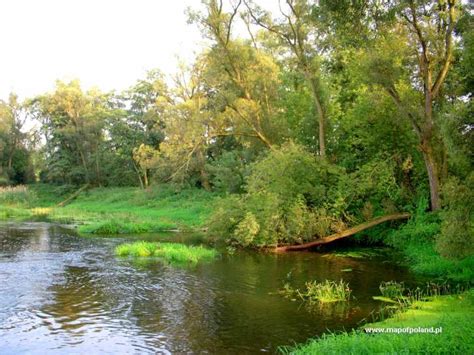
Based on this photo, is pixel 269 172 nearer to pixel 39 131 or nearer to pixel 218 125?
pixel 218 125

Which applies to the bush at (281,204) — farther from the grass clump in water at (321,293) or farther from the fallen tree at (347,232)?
the grass clump in water at (321,293)

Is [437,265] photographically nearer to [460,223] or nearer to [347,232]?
[460,223]

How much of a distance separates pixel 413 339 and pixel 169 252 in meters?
14.3

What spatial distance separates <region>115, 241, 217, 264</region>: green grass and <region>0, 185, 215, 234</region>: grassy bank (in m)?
6.73

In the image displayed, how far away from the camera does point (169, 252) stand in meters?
21.5

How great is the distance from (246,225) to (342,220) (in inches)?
224

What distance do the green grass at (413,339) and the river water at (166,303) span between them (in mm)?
1175

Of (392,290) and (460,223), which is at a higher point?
(460,223)

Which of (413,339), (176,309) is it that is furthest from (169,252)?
(413,339)

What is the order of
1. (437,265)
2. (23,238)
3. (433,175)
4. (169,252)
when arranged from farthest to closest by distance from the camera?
(23,238) < (433,175) < (169,252) < (437,265)

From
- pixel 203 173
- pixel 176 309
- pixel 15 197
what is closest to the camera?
pixel 176 309

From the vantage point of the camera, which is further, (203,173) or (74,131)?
(74,131)

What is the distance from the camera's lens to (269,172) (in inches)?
1008

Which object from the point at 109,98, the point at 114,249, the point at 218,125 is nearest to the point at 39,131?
the point at 109,98
